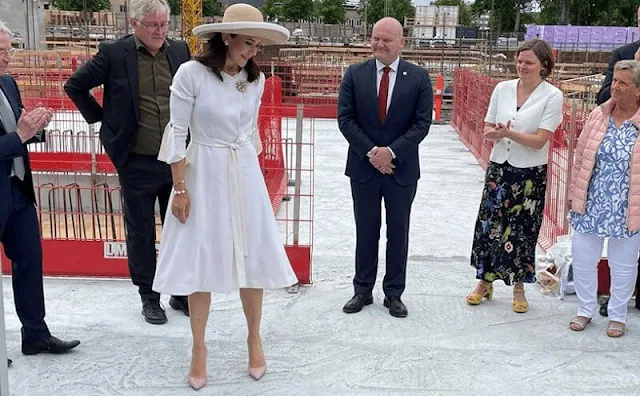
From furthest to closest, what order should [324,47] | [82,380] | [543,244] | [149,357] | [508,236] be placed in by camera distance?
[324,47] < [543,244] < [508,236] < [149,357] < [82,380]

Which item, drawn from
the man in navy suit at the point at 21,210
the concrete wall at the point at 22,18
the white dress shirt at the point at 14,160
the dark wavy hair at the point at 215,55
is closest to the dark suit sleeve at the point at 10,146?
the man in navy suit at the point at 21,210

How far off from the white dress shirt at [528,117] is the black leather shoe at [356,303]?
1231 mm

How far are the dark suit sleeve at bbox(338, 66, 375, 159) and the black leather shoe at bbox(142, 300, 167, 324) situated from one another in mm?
1559

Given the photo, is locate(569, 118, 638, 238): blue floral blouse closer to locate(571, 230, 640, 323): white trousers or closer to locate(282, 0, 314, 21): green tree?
locate(571, 230, 640, 323): white trousers

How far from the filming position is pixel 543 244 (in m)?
6.30

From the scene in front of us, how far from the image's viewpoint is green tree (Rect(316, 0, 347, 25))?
2623 inches

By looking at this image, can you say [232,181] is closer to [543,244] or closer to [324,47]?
[543,244]

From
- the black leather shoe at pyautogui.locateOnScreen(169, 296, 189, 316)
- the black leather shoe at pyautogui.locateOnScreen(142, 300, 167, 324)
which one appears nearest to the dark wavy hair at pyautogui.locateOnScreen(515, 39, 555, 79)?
the black leather shoe at pyautogui.locateOnScreen(169, 296, 189, 316)

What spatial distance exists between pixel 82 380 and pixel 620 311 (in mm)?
3101

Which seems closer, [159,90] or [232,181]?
[232,181]

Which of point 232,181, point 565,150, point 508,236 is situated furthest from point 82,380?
point 565,150

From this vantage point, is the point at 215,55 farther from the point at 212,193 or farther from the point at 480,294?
the point at 480,294

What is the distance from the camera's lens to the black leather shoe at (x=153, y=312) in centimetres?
448

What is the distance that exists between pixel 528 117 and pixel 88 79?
8.63 feet
